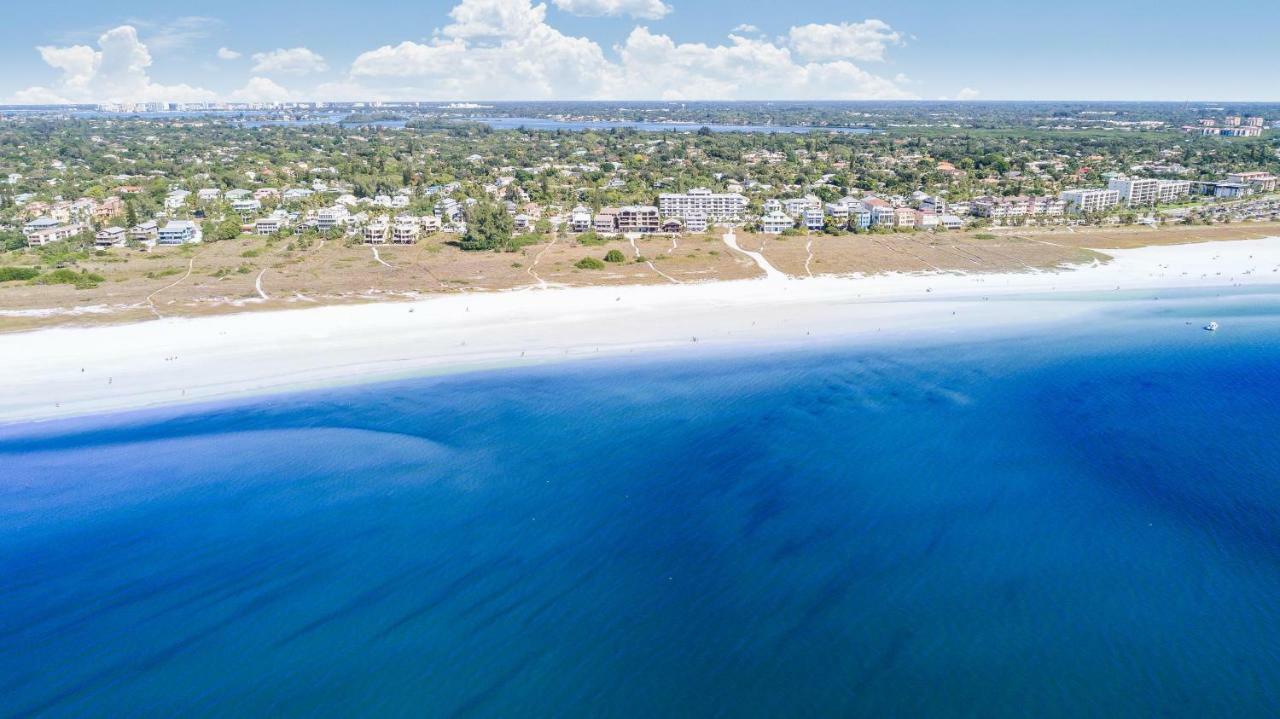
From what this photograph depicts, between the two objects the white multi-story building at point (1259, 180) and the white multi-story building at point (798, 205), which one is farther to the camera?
the white multi-story building at point (1259, 180)

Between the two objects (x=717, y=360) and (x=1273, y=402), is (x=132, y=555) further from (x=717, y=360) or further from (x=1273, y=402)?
(x=1273, y=402)

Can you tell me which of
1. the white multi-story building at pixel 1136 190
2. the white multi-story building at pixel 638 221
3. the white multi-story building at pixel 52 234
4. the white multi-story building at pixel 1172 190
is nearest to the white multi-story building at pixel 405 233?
the white multi-story building at pixel 638 221

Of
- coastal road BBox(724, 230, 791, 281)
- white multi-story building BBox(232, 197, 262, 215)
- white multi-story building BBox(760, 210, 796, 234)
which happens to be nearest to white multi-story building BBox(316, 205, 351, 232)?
white multi-story building BBox(232, 197, 262, 215)

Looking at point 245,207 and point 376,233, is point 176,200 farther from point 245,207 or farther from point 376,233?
point 376,233

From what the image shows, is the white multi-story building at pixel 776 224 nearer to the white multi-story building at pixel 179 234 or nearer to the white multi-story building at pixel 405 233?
the white multi-story building at pixel 405 233

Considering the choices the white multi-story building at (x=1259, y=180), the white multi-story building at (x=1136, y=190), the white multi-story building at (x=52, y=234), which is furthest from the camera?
the white multi-story building at (x=1259, y=180)

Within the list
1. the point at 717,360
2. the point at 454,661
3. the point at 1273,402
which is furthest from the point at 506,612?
the point at 1273,402

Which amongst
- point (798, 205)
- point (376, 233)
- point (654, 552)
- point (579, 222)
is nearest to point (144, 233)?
point (376, 233)
